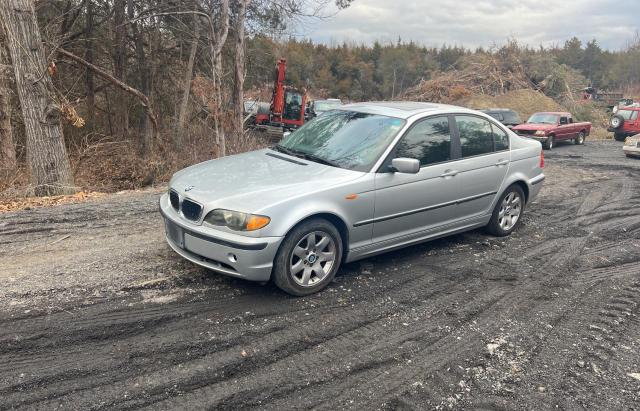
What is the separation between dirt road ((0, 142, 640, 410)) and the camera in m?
3.01

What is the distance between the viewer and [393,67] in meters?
51.4

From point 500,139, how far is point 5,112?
1082cm

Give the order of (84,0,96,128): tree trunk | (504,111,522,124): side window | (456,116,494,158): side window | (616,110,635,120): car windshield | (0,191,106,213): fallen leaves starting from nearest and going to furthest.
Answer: (456,116,494,158): side window
(0,191,106,213): fallen leaves
(84,0,96,128): tree trunk
(504,111,522,124): side window
(616,110,635,120): car windshield

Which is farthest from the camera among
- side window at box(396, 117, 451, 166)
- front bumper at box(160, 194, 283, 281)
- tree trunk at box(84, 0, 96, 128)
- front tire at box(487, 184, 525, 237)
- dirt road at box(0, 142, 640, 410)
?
tree trunk at box(84, 0, 96, 128)

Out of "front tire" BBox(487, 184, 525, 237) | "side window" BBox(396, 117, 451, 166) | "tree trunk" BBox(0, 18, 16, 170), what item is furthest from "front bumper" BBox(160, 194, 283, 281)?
"tree trunk" BBox(0, 18, 16, 170)

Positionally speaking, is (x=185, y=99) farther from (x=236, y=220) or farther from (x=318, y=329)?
(x=318, y=329)

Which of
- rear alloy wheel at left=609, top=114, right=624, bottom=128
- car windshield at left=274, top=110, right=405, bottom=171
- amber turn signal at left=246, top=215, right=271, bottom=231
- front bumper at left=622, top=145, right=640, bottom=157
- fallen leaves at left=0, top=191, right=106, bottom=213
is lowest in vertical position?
front bumper at left=622, top=145, right=640, bottom=157

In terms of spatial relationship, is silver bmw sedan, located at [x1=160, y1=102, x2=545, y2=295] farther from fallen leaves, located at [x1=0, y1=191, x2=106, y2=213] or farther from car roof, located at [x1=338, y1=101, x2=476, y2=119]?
fallen leaves, located at [x1=0, y1=191, x2=106, y2=213]

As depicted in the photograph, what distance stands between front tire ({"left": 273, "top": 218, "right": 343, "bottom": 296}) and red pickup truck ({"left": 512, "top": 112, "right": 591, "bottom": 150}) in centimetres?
1793

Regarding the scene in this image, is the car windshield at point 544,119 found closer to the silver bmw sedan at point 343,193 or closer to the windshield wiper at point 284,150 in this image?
the silver bmw sedan at point 343,193

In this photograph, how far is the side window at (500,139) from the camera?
236 inches

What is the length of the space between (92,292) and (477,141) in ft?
14.8

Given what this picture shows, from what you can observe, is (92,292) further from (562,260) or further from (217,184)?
(562,260)

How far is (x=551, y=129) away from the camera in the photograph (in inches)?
792
